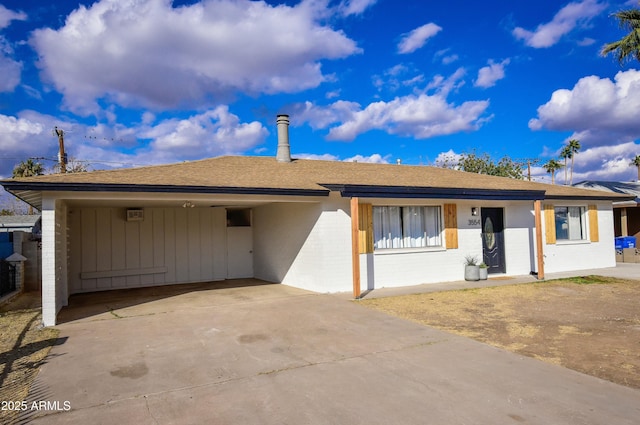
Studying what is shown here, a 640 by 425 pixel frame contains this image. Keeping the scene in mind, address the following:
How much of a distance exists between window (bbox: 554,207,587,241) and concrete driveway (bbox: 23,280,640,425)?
9756mm

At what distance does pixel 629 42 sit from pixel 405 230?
53.5ft

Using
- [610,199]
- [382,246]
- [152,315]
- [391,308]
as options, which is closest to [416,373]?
[391,308]

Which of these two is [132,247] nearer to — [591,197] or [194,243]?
[194,243]

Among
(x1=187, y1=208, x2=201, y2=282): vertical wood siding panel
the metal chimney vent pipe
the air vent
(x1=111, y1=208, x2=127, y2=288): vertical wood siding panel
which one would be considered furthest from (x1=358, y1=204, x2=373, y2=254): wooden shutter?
(x1=111, y1=208, x2=127, y2=288): vertical wood siding panel

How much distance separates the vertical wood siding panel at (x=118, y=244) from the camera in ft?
40.5

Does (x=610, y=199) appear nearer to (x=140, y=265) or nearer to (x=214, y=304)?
(x=214, y=304)

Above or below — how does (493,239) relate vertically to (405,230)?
below

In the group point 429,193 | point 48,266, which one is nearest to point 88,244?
point 48,266

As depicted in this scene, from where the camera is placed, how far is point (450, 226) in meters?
12.3

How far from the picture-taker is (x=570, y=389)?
→ 4.44 m

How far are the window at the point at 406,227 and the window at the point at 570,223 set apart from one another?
5.15 m

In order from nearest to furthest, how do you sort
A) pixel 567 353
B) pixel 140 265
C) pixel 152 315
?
pixel 567 353 < pixel 152 315 < pixel 140 265

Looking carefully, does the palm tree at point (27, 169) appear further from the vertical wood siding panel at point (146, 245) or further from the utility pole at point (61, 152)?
the vertical wood siding panel at point (146, 245)

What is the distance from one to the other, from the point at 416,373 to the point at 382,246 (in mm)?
6712
